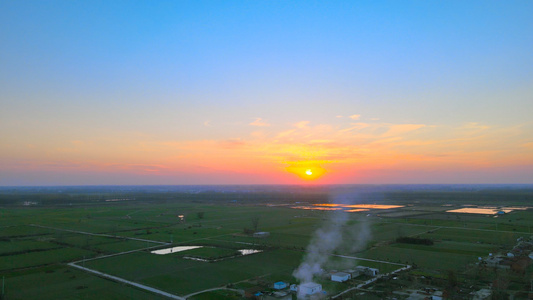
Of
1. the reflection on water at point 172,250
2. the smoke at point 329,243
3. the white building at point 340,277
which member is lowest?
the reflection on water at point 172,250

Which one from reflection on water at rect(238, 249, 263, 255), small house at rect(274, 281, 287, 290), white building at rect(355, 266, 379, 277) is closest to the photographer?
small house at rect(274, 281, 287, 290)

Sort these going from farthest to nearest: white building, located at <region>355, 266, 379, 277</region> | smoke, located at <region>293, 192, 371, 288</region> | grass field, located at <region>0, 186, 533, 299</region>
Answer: smoke, located at <region>293, 192, 371, 288</region> → white building, located at <region>355, 266, 379, 277</region> → grass field, located at <region>0, 186, 533, 299</region>

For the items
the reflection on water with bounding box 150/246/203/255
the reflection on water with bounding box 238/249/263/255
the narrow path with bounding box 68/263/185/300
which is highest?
the narrow path with bounding box 68/263/185/300

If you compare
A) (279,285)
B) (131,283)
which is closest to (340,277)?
(279,285)

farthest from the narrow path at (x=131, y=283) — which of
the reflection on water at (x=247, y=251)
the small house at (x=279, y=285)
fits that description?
the reflection on water at (x=247, y=251)

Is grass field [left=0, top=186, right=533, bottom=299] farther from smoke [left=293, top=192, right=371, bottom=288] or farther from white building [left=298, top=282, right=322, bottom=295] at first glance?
white building [left=298, top=282, right=322, bottom=295]

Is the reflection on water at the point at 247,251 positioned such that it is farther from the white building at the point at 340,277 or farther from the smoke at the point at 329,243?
the white building at the point at 340,277

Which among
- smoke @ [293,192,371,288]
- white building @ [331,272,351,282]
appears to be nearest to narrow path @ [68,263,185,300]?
smoke @ [293,192,371,288]

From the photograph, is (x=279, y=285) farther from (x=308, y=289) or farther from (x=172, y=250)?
(x=172, y=250)

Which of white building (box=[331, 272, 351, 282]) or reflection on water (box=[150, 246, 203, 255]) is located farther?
reflection on water (box=[150, 246, 203, 255])
